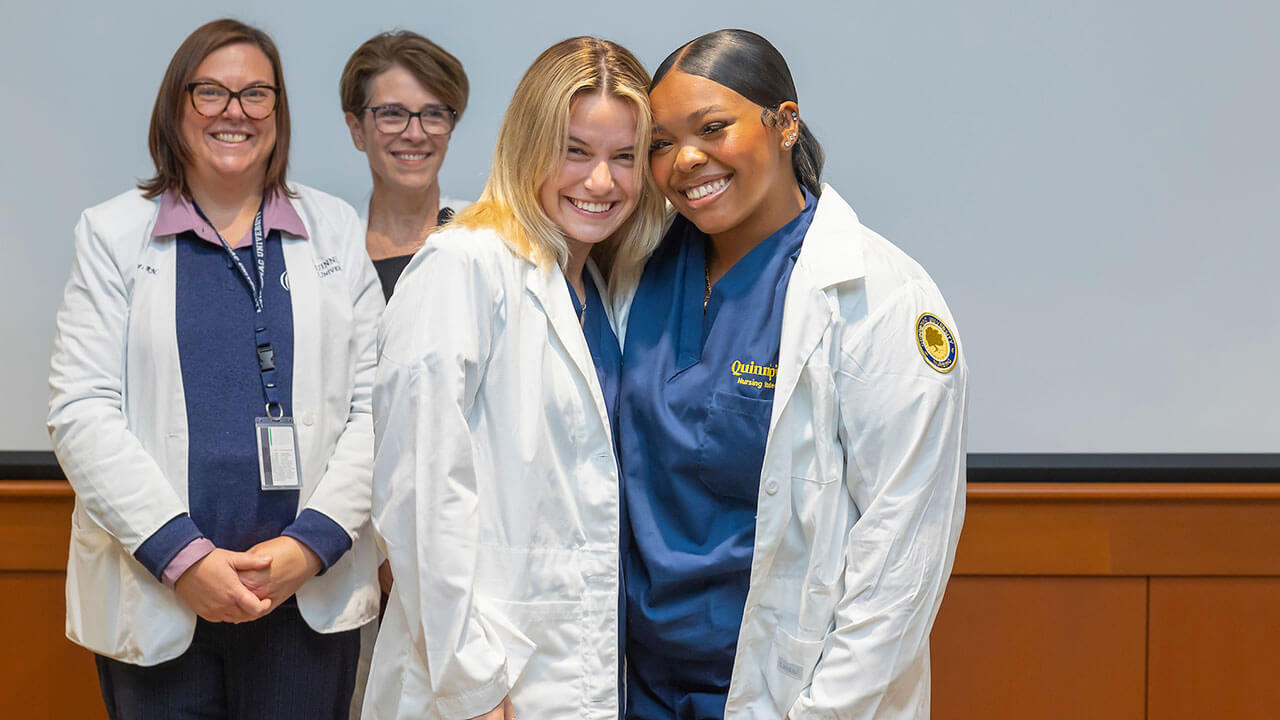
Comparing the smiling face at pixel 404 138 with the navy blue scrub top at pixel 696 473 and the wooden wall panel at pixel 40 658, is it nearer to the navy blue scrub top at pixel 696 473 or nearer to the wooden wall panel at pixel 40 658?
the navy blue scrub top at pixel 696 473

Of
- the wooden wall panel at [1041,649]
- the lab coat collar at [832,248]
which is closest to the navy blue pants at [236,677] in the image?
the lab coat collar at [832,248]

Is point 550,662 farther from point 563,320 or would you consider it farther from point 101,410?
point 101,410

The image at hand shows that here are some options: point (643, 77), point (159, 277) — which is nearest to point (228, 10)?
point (159, 277)

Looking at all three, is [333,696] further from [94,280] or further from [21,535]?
[21,535]

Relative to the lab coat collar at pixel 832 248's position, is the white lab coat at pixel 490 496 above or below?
below

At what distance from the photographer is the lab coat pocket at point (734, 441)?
1.54m

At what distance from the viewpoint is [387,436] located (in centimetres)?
144

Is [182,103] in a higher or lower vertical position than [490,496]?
higher

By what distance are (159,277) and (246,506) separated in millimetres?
440

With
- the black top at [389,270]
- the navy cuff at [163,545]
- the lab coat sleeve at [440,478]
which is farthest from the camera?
the black top at [389,270]

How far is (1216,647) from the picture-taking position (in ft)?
8.24

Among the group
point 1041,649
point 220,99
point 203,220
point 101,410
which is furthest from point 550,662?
point 1041,649

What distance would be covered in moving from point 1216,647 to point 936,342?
1557 mm

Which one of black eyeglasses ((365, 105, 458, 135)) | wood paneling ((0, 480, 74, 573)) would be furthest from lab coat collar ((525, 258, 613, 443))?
wood paneling ((0, 480, 74, 573))
